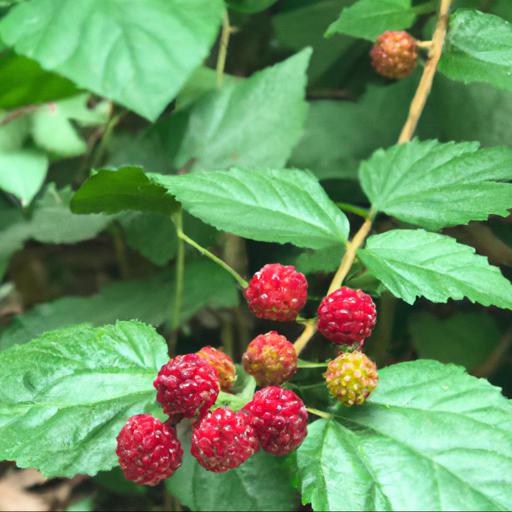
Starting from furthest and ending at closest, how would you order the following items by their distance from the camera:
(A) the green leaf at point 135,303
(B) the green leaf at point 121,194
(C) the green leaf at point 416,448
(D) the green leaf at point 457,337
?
1. (D) the green leaf at point 457,337
2. (A) the green leaf at point 135,303
3. (B) the green leaf at point 121,194
4. (C) the green leaf at point 416,448

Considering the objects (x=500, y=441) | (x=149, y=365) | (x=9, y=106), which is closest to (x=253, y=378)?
(x=149, y=365)

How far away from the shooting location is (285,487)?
33.3 inches

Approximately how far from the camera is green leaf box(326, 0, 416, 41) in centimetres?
92

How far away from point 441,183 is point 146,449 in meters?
0.44

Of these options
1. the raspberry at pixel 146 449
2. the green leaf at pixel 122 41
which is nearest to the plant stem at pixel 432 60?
the green leaf at pixel 122 41

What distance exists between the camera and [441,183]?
2.74 ft

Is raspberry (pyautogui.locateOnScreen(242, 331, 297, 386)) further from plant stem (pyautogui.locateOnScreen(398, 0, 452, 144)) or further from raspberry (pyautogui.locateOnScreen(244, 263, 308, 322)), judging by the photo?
plant stem (pyautogui.locateOnScreen(398, 0, 452, 144))

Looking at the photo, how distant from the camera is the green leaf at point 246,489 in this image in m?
0.85

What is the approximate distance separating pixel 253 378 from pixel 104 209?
0.27 m

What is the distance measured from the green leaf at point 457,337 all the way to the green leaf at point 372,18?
49cm

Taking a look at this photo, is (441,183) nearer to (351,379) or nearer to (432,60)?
(432,60)

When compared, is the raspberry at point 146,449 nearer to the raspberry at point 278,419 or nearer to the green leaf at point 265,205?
the raspberry at point 278,419

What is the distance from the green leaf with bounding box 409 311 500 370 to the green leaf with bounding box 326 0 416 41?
49 centimetres

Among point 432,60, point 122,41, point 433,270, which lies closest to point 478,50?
point 432,60
